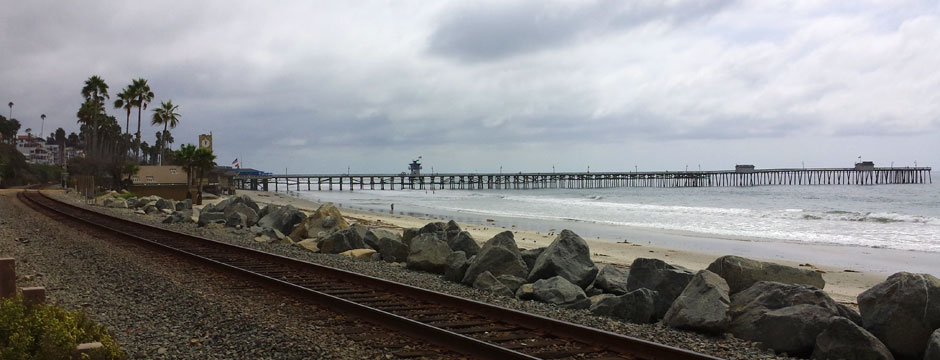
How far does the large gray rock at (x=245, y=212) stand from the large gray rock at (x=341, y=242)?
26.5 ft

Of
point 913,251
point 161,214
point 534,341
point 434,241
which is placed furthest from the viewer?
point 161,214

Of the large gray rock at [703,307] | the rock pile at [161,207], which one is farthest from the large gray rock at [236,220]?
the large gray rock at [703,307]

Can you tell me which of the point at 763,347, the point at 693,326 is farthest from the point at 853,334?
the point at 693,326

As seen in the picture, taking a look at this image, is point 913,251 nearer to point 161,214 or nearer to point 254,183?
point 161,214

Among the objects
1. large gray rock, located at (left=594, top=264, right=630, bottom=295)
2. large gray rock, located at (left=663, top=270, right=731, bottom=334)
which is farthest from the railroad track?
large gray rock, located at (left=594, top=264, right=630, bottom=295)

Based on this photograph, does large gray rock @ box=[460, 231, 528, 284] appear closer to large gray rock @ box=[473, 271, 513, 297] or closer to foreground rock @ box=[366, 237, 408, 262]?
large gray rock @ box=[473, 271, 513, 297]

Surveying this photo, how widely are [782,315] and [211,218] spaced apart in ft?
62.4

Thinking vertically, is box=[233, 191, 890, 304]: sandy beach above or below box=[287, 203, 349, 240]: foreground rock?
below

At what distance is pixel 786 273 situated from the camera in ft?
26.5

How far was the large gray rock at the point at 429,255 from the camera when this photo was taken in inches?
433

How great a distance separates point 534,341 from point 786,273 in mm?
4193

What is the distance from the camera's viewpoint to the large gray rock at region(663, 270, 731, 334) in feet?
21.2

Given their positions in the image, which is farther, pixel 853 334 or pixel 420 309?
pixel 420 309

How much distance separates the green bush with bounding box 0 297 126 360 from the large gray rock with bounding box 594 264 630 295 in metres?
6.52
